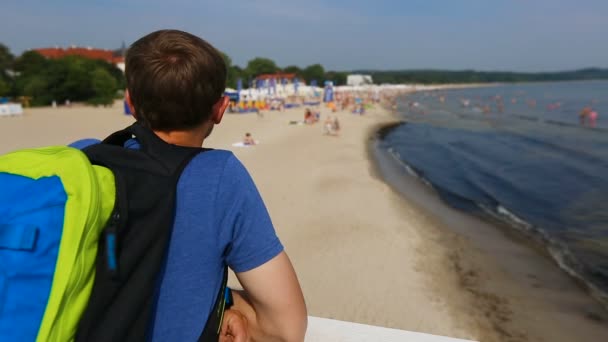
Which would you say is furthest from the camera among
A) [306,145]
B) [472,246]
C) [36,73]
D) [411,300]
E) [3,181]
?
[36,73]

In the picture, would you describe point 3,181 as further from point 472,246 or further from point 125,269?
point 472,246

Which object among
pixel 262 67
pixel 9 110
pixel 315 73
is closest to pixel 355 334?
pixel 9 110

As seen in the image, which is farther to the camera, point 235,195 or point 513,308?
point 513,308

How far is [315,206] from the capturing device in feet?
29.2

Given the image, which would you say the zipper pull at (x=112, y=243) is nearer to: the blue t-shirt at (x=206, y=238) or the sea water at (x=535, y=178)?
the blue t-shirt at (x=206, y=238)

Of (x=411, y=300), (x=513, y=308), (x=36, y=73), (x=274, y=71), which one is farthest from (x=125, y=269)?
(x=274, y=71)

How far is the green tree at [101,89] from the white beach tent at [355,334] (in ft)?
130

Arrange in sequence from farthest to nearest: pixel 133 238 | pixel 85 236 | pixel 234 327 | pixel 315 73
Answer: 1. pixel 315 73
2. pixel 234 327
3. pixel 133 238
4. pixel 85 236

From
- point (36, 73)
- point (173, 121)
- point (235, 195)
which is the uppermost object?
point (36, 73)

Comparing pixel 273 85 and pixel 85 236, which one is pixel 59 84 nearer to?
pixel 273 85

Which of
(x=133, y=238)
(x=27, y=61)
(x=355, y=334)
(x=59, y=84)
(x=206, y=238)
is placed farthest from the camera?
(x=27, y=61)

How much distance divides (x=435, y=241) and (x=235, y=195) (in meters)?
7.00

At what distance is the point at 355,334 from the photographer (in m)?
1.60

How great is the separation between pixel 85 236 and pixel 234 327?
641mm
